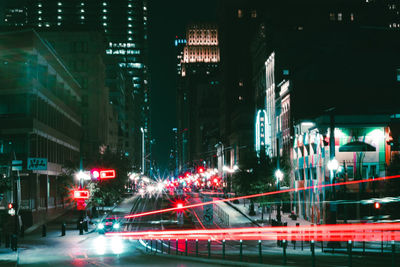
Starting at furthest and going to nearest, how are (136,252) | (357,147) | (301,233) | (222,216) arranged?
1. (222,216)
2. (357,147)
3. (301,233)
4. (136,252)

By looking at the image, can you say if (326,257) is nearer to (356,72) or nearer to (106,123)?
(356,72)

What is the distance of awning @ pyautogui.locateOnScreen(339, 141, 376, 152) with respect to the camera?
53.2 meters

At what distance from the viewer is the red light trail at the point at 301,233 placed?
41.6 m

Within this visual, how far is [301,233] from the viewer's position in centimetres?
4519

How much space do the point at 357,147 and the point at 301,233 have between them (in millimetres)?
13118

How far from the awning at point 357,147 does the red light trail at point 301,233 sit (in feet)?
22.3

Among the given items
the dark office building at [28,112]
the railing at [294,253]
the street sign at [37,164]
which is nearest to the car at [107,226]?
the street sign at [37,164]

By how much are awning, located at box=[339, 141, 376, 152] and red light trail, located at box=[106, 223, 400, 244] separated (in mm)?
6782

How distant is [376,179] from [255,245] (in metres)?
17.0

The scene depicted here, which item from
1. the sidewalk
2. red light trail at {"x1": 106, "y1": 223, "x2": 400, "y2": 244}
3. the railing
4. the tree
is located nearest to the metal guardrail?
the sidewalk

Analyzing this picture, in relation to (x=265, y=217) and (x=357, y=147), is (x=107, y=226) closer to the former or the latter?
(x=265, y=217)

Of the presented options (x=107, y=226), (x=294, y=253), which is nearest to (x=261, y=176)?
(x=107, y=226)

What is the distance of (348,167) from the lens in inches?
2307

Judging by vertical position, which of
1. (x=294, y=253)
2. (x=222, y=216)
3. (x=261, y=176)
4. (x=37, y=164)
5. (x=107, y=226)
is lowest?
(x=222, y=216)
